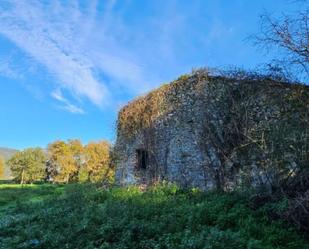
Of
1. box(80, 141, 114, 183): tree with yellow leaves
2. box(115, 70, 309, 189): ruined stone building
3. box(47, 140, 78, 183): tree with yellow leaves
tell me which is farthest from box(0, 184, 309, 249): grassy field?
box(47, 140, 78, 183): tree with yellow leaves

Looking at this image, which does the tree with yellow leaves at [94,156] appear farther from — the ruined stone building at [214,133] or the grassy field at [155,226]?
the grassy field at [155,226]

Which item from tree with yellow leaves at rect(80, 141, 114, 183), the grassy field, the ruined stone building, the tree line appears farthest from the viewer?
the tree line

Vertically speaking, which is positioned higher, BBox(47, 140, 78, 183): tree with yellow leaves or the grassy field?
BBox(47, 140, 78, 183): tree with yellow leaves

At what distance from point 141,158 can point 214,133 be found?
208 inches

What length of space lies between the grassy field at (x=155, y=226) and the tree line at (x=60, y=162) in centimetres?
3376

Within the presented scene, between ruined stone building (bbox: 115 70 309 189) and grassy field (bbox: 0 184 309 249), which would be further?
ruined stone building (bbox: 115 70 309 189)

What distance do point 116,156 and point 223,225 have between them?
1185 centimetres

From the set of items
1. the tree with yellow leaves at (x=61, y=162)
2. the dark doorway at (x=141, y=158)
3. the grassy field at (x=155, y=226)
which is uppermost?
the tree with yellow leaves at (x=61, y=162)

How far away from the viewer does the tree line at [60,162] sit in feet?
147

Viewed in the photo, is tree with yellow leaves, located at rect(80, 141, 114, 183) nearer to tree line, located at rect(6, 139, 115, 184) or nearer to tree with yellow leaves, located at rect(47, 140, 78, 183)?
tree line, located at rect(6, 139, 115, 184)

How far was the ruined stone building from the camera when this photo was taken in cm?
975

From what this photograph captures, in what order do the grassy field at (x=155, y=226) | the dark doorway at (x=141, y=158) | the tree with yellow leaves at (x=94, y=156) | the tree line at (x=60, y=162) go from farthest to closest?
the tree line at (x=60, y=162)
the tree with yellow leaves at (x=94, y=156)
the dark doorway at (x=141, y=158)
the grassy field at (x=155, y=226)

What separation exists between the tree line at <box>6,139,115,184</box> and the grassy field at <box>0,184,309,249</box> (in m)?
33.8

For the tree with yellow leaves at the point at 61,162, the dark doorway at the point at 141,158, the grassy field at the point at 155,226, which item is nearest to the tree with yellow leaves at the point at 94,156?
the tree with yellow leaves at the point at 61,162
